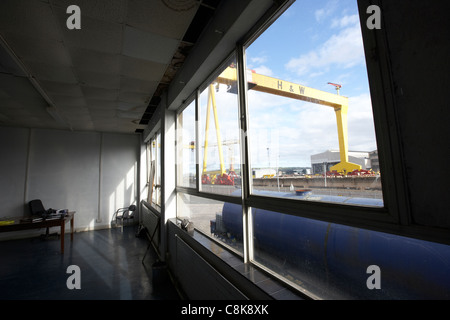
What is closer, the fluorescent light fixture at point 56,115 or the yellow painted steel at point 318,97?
the yellow painted steel at point 318,97

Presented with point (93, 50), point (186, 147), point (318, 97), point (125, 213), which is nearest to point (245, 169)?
point (318, 97)

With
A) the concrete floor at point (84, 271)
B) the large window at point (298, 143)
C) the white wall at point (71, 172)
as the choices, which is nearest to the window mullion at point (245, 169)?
the large window at point (298, 143)

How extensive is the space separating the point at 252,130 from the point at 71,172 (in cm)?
682

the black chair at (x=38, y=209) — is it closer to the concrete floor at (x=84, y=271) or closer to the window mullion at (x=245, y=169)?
the concrete floor at (x=84, y=271)

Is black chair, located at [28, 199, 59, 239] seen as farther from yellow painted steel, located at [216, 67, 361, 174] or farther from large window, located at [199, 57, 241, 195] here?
yellow painted steel, located at [216, 67, 361, 174]

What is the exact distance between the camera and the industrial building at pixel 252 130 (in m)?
0.74

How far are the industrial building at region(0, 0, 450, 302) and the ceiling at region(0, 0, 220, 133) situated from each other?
0.02 meters

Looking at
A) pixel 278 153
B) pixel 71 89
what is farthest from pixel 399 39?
pixel 71 89

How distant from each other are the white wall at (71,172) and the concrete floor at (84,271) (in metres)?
1.13

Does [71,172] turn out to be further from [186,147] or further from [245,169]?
[245,169]

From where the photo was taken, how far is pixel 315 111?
3.91 ft

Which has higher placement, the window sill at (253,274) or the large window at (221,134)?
the large window at (221,134)

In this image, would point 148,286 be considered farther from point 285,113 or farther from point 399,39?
point 399,39

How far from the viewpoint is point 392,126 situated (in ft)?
2.54
